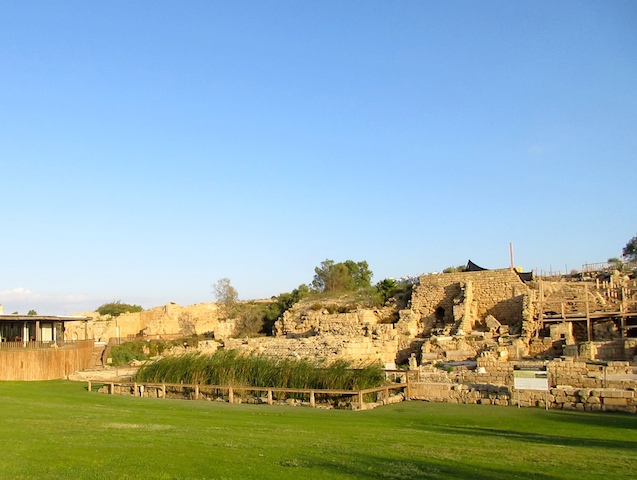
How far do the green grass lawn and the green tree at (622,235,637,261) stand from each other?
42080mm

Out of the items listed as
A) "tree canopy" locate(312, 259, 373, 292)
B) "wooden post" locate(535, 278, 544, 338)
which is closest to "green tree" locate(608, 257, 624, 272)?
"wooden post" locate(535, 278, 544, 338)

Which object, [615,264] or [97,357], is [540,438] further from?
[615,264]

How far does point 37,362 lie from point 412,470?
23668mm

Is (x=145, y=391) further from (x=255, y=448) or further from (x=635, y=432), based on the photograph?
(x=635, y=432)

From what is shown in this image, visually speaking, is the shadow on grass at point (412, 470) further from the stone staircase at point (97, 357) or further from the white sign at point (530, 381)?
the stone staircase at point (97, 357)

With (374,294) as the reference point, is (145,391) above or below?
below

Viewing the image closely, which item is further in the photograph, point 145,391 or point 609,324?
point 609,324

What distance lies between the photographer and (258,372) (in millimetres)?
22094

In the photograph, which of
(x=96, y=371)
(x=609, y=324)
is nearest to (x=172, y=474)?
(x=96, y=371)

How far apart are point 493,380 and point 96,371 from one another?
18.5m

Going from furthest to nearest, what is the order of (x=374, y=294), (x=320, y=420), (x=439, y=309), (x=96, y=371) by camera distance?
(x=374, y=294) → (x=439, y=309) → (x=96, y=371) → (x=320, y=420)

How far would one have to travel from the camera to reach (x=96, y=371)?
99.1 ft

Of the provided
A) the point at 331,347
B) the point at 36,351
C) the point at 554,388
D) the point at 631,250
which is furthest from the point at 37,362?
the point at 631,250

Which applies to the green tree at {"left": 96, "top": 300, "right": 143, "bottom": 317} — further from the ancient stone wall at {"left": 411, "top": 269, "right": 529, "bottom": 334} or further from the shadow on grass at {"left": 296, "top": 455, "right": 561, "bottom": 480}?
the shadow on grass at {"left": 296, "top": 455, "right": 561, "bottom": 480}
